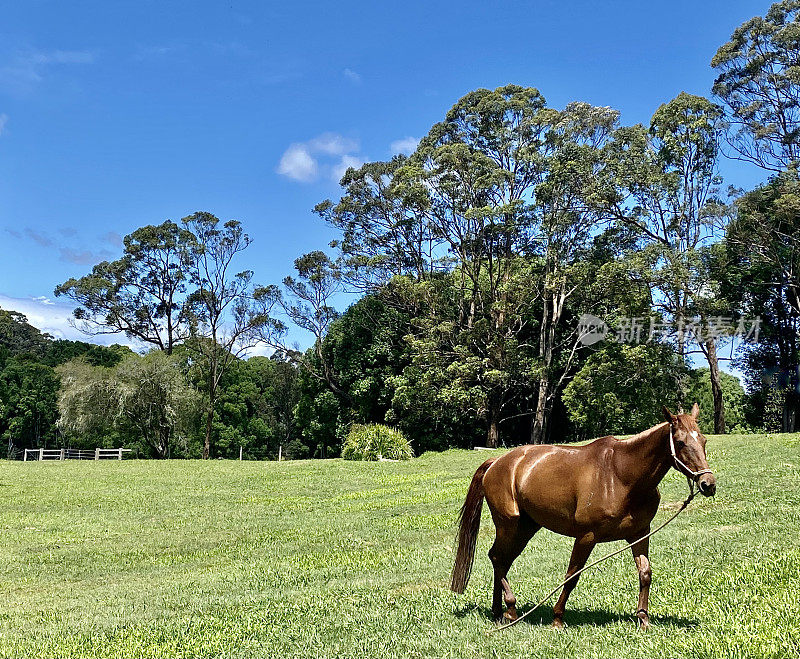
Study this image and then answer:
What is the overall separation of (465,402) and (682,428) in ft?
90.1

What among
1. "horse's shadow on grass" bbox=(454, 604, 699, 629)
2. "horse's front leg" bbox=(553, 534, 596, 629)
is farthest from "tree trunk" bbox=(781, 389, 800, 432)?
"horse's front leg" bbox=(553, 534, 596, 629)

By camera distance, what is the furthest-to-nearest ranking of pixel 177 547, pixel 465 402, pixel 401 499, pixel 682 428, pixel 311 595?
pixel 465 402 < pixel 401 499 < pixel 177 547 < pixel 311 595 < pixel 682 428

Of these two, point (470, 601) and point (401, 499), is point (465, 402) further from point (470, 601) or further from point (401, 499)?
point (470, 601)

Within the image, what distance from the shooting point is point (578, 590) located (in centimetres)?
735

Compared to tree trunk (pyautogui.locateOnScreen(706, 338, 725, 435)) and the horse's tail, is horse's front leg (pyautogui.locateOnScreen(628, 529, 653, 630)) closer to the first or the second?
the horse's tail

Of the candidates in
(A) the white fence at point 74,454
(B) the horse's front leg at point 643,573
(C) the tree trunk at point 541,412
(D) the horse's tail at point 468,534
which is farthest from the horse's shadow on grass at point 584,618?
(A) the white fence at point 74,454

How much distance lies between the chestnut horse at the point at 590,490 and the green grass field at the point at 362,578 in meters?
0.66

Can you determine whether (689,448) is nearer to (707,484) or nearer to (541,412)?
(707,484)

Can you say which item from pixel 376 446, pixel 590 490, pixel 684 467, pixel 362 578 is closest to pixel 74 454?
pixel 376 446

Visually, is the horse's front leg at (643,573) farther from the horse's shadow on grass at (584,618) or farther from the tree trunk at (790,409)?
the tree trunk at (790,409)

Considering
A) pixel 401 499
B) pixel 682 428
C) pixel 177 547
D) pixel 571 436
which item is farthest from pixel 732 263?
pixel 682 428

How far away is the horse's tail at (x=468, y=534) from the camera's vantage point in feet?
20.6

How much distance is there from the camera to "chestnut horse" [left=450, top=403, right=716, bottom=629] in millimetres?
5062

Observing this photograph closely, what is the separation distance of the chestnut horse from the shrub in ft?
78.4
